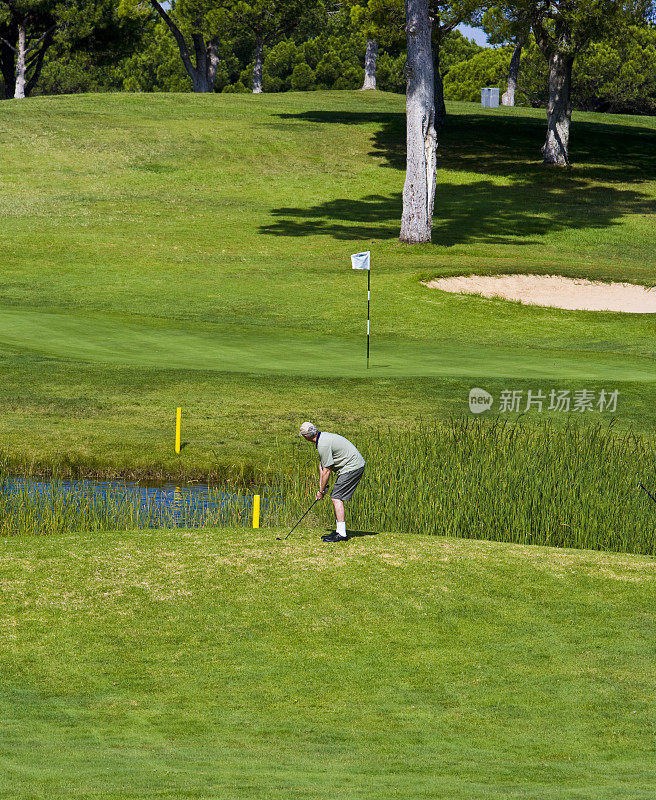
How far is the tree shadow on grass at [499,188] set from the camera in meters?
51.1

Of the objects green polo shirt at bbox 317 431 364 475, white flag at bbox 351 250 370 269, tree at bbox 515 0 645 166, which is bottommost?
green polo shirt at bbox 317 431 364 475

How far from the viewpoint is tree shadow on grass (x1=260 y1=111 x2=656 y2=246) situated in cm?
5112

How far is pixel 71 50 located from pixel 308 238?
4638cm

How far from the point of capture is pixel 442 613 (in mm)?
12984

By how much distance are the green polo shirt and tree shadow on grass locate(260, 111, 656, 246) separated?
34753 millimetres

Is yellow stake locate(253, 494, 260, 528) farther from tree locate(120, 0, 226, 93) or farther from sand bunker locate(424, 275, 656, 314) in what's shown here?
tree locate(120, 0, 226, 93)

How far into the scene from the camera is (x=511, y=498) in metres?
17.3

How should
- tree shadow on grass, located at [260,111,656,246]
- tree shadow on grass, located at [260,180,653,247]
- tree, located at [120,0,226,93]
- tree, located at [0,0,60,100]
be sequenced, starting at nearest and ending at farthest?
tree shadow on grass, located at [260,180,653,247] < tree shadow on grass, located at [260,111,656,246] < tree, located at [120,0,226,93] < tree, located at [0,0,60,100]

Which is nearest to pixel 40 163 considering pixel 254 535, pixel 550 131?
pixel 550 131

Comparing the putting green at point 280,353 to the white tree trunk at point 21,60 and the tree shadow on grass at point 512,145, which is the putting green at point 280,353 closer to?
the tree shadow on grass at point 512,145

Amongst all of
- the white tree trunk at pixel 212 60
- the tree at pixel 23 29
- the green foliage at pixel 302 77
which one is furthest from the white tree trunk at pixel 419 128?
the green foliage at pixel 302 77

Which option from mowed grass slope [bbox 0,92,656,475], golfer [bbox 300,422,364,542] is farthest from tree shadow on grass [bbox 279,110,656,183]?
golfer [bbox 300,422,364,542]

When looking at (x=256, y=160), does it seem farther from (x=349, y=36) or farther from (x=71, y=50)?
(x=349, y=36)

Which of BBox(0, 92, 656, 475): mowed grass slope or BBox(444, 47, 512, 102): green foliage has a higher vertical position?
BBox(444, 47, 512, 102): green foliage
